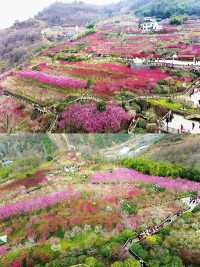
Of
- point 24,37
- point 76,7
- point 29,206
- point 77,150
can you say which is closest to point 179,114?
point 77,150

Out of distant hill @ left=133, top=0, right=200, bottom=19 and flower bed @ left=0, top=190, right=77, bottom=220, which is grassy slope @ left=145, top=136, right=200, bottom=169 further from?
distant hill @ left=133, top=0, right=200, bottom=19

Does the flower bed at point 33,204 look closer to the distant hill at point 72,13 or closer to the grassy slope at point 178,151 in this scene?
the grassy slope at point 178,151

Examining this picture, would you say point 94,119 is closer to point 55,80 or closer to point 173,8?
point 55,80

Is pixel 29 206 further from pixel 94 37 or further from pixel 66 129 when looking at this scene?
pixel 94 37

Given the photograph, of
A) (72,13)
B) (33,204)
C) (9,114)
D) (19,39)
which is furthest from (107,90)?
(72,13)

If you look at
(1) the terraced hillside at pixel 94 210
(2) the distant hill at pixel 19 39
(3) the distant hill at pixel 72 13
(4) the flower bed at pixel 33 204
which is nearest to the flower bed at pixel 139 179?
(1) the terraced hillside at pixel 94 210

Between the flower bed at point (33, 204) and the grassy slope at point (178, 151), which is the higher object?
the grassy slope at point (178, 151)
